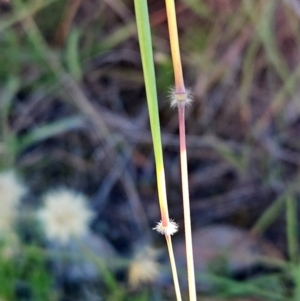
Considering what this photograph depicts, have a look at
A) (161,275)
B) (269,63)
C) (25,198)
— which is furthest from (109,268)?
(269,63)

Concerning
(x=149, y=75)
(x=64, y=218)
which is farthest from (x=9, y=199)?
(x=149, y=75)

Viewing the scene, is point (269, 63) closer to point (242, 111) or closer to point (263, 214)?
point (242, 111)

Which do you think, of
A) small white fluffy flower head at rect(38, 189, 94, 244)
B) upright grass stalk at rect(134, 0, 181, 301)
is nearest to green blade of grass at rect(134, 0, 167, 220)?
upright grass stalk at rect(134, 0, 181, 301)

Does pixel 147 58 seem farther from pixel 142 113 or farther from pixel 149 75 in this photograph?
pixel 142 113

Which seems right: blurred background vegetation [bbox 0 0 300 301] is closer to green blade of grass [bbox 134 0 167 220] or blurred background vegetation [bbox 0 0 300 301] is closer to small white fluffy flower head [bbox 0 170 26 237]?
small white fluffy flower head [bbox 0 170 26 237]

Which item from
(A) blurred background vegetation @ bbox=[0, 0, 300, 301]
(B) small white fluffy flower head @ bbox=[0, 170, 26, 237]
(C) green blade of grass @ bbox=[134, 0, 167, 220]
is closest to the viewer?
(C) green blade of grass @ bbox=[134, 0, 167, 220]

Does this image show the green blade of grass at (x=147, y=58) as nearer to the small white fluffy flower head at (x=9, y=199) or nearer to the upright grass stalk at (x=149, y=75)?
the upright grass stalk at (x=149, y=75)
